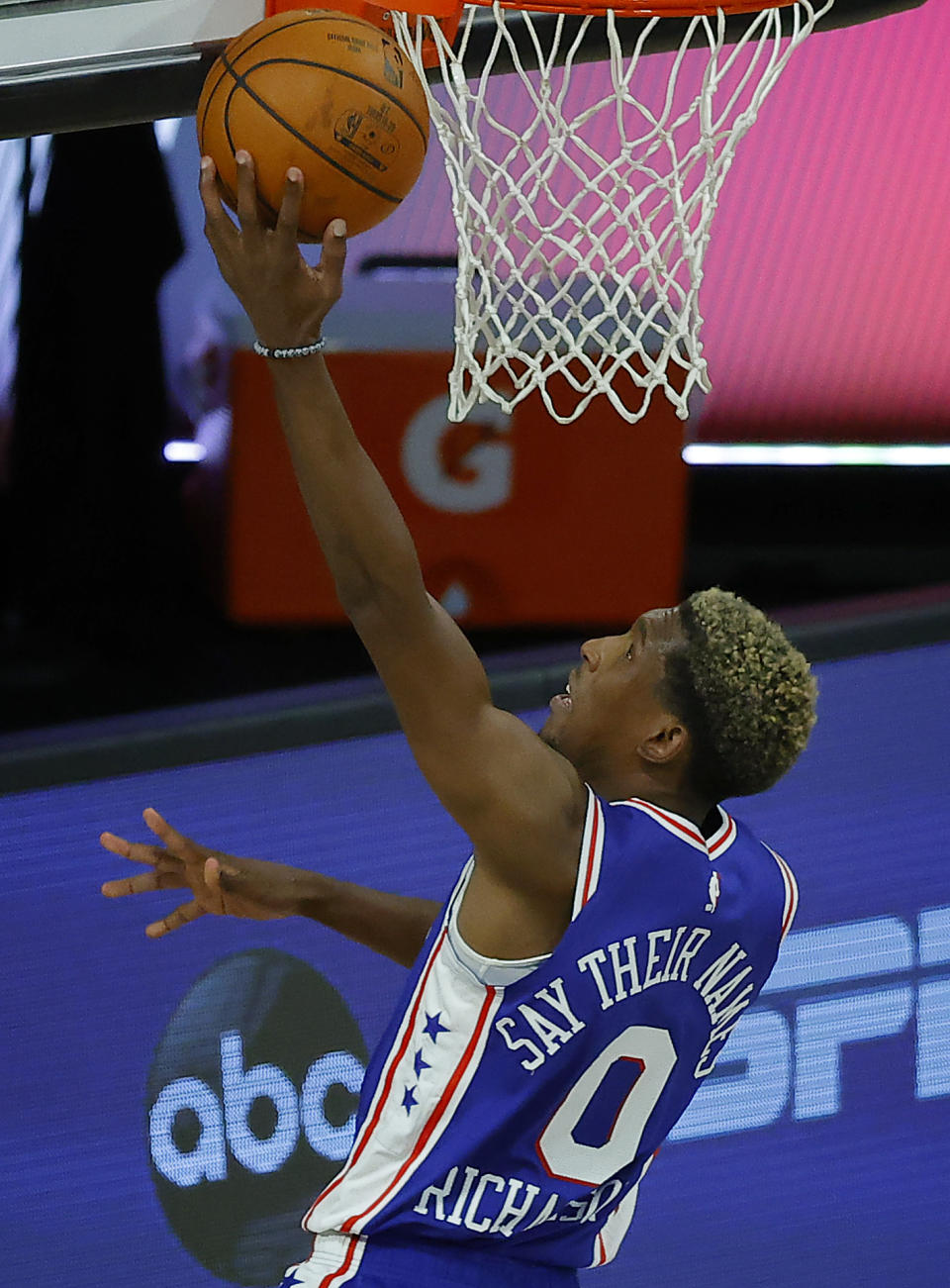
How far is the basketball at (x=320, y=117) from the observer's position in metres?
1.77

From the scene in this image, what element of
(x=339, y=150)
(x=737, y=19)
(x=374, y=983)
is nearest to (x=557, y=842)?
(x=339, y=150)

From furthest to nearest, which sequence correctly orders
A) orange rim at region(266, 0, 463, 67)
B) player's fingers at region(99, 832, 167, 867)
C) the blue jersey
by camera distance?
orange rim at region(266, 0, 463, 67)
player's fingers at region(99, 832, 167, 867)
the blue jersey

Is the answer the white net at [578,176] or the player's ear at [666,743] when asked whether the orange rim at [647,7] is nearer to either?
the white net at [578,176]

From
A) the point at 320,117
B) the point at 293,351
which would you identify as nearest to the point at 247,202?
the point at 293,351

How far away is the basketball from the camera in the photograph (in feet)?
5.80

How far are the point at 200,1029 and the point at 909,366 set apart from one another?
2.23 meters

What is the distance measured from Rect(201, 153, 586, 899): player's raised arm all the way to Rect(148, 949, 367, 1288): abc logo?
1845 mm

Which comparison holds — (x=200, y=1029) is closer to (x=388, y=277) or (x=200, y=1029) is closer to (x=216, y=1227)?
(x=216, y=1227)

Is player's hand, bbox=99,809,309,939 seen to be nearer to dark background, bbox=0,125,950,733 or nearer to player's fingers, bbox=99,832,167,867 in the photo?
player's fingers, bbox=99,832,167,867

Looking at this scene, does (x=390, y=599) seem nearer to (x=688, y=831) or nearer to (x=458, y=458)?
(x=688, y=831)

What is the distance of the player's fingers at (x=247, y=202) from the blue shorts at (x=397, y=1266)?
3.89ft

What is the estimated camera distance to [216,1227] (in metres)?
3.52

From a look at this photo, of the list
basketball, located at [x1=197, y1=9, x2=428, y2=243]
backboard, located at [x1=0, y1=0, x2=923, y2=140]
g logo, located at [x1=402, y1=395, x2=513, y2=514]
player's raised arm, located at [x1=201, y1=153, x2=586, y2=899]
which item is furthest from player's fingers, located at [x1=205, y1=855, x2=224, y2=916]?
g logo, located at [x1=402, y1=395, x2=513, y2=514]

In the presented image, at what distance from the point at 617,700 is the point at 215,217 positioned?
83cm
